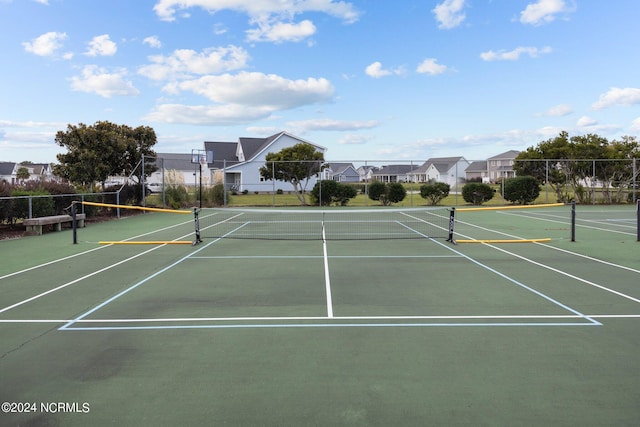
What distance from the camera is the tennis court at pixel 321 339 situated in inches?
152

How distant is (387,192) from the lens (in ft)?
105

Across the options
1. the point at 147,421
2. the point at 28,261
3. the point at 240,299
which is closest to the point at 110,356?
Result: the point at 147,421

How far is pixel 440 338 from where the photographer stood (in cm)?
557

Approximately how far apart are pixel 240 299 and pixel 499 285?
181 inches

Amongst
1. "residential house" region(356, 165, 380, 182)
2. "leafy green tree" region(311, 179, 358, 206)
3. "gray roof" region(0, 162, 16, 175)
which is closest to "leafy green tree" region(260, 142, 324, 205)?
"leafy green tree" region(311, 179, 358, 206)

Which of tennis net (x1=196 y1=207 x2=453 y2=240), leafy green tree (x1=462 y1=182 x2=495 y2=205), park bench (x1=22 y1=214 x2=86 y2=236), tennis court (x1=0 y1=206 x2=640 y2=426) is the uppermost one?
leafy green tree (x1=462 y1=182 x2=495 y2=205)

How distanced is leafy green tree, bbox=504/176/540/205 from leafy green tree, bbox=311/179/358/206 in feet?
35.3

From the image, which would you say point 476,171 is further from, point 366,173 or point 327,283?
point 327,283

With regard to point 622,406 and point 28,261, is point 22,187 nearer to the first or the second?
point 28,261

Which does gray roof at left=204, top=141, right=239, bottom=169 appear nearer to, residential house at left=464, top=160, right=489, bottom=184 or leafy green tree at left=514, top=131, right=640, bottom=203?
leafy green tree at left=514, top=131, right=640, bottom=203

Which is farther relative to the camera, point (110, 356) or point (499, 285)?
point (499, 285)

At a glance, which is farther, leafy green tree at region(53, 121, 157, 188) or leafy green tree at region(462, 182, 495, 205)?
leafy green tree at region(462, 182, 495, 205)

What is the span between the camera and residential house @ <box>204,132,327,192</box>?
52031mm

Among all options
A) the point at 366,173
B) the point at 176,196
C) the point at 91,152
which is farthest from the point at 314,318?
the point at 366,173
